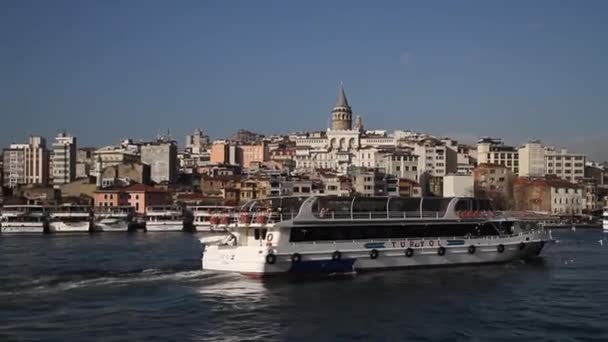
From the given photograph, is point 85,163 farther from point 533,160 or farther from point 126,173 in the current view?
point 533,160

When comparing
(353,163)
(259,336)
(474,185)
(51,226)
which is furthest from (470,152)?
(259,336)

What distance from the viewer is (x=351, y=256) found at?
29328mm

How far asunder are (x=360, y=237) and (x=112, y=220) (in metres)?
44.7

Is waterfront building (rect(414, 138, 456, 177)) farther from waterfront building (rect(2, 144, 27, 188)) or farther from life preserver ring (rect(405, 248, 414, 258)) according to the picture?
life preserver ring (rect(405, 248, 414, 258))

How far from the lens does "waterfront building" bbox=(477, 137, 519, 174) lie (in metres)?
122

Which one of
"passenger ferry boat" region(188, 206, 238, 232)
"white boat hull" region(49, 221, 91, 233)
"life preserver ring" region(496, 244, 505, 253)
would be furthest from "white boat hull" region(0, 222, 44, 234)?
"life preserver ring" region(496, 244, 505, 253)

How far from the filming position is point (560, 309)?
2275cm

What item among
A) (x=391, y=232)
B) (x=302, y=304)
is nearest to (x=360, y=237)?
(x=391, y=232)

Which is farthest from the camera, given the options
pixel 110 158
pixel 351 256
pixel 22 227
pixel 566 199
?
pixel 110 158

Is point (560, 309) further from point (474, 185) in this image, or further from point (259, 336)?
point (474, 185)

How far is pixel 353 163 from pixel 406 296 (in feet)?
338

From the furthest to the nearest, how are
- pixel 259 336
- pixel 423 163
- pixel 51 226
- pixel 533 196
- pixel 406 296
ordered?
pixel 423 163 < pixel 533 196 < pixel 51 226 < pixel 406 296 < pixel 259 336

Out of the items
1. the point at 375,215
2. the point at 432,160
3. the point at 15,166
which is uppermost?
the point at 432,160

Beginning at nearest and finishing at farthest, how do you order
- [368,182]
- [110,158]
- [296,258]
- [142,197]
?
1. [296,258]
2. [142,197]
3. [368,182]
4. [110,158]
